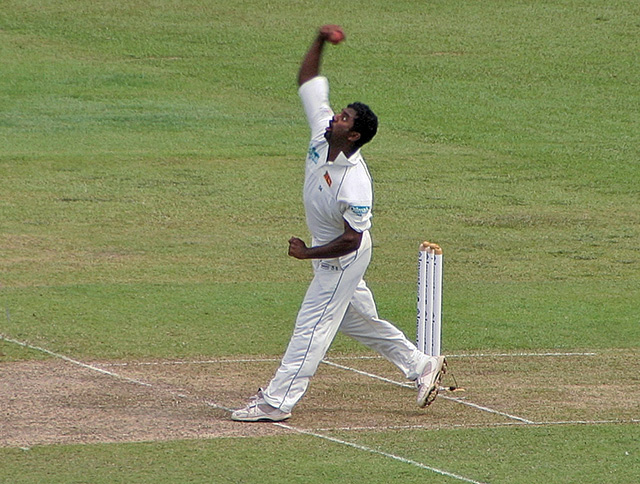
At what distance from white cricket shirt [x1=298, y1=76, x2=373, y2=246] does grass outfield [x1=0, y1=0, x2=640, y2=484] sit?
1414 millimetres

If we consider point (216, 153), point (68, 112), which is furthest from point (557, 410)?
point (68, 112)

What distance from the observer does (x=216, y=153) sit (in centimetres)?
1986

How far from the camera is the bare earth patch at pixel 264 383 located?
27.6ft

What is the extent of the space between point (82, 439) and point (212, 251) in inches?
270

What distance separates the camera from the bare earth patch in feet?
27.6

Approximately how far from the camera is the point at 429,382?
8781 millimetres

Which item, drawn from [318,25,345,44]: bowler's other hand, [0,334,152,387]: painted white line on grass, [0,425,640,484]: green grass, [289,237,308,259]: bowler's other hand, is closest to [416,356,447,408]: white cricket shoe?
[0,425,640,484]: green grass

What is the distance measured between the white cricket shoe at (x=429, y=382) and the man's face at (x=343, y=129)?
5.98ft

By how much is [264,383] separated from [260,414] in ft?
3.83

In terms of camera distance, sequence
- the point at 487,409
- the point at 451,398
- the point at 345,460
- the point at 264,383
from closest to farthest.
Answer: the point at 345,460
the point at 487,409
the point at 451,398
the point at 264,383

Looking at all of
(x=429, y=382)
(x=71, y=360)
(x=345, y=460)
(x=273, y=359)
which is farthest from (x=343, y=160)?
(x=71, y=360)

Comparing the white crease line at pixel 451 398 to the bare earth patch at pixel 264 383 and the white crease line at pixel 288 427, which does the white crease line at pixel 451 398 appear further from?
the white crease line at pixel 288 427

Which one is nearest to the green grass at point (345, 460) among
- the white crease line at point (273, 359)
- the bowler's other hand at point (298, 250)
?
the bowler's other hand at point (298, 250)

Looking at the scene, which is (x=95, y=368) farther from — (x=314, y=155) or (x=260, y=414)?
(x=314, y=155)
